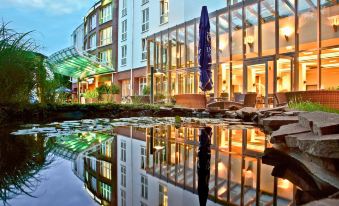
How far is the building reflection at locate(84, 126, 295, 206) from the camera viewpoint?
5.38 ft

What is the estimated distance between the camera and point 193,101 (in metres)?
10.1

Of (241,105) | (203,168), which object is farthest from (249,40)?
(203,168)

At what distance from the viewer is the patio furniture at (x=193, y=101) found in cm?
971

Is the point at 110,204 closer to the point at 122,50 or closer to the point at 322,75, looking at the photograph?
the point at 322,75

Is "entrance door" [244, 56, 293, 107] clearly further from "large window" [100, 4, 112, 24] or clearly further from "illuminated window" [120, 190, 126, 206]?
"large window" [100, 4, 112, 24]

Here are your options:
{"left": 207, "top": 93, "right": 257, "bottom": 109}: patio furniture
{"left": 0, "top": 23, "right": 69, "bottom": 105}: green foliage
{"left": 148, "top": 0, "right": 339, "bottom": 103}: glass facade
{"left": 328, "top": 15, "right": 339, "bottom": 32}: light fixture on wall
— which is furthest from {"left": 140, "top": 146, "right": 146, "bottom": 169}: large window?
{"left": 328, "top": 15, "right": 339, "bottom": 32}: light fixture on wall

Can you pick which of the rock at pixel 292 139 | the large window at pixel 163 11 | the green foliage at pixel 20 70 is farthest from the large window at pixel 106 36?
the rock at pixel 292 139

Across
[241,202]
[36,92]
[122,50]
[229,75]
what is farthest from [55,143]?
[122,50]

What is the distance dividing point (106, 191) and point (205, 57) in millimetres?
10316

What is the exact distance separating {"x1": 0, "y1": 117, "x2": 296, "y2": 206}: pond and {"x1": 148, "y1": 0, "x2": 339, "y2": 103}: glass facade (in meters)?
9.57

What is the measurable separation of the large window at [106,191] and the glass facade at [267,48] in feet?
35.5

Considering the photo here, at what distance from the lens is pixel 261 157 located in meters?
2.80

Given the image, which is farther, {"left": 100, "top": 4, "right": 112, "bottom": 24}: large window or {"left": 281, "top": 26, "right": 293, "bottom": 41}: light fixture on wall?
{"left": 100, "top": 4, "right": 112, "bottom": 24}: large window

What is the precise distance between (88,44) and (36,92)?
33.0 m
